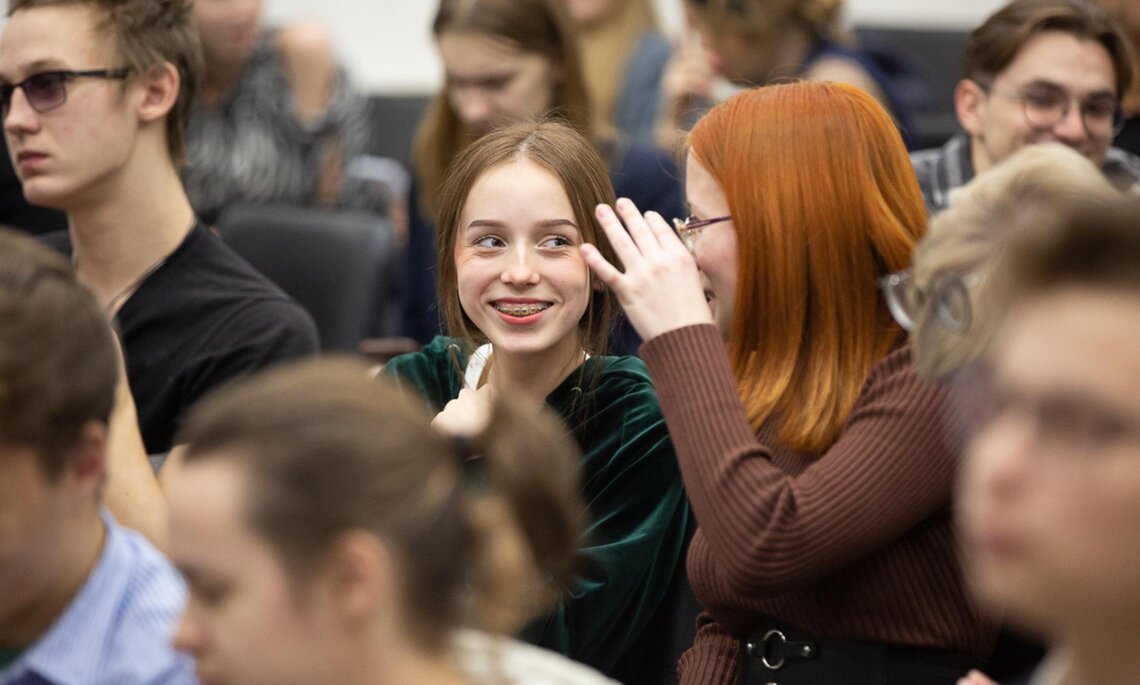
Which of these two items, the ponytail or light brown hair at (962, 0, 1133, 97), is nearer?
the ponytail

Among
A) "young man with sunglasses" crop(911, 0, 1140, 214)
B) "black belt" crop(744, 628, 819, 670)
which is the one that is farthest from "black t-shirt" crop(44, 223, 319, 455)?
"young man with sunglasses" crop(911, 0, 1140, 214)

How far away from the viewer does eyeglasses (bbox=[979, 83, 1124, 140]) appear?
8.86ft

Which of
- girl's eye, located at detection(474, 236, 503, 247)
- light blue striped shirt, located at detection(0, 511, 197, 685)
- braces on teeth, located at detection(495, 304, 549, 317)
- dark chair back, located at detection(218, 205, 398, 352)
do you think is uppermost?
girl's eye, located at detection(474, 236, 503, 247)

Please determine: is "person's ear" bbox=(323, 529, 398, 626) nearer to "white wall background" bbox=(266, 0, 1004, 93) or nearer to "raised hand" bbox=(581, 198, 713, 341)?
"raised hand" bbox=(581, 198, 713, 341)

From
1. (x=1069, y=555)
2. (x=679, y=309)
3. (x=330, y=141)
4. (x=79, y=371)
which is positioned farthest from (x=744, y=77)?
(x=1069, y=555)

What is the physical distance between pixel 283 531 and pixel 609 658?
0.85 meters

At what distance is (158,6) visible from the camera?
2402 millimetres

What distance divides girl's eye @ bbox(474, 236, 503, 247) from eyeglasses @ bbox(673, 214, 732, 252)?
0.85 feet

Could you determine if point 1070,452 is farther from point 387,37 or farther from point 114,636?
point 387,37

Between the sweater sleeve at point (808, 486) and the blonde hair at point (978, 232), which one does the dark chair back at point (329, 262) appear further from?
the blonde hair at point (978, 232)

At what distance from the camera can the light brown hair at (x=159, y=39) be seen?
2336 millimetres

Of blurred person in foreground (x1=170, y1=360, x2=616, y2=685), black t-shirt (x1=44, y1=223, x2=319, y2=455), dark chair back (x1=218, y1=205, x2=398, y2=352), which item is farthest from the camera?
dark chair back (x1=218, y1=205, x2=398, y2=352)

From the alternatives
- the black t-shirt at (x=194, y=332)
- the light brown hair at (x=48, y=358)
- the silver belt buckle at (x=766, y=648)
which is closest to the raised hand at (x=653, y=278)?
the silver belt buckle at (x=766, y=648)

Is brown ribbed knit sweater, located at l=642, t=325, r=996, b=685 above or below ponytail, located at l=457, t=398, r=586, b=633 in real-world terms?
below
